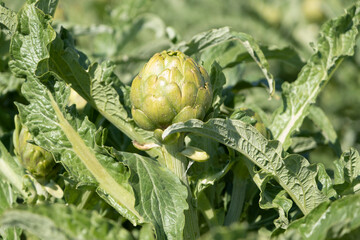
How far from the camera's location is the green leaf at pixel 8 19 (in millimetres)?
740

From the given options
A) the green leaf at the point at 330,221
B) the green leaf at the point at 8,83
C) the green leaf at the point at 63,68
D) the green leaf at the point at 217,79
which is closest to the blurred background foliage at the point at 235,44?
the green leaf at the point at 8,83

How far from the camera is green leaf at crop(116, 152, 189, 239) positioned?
0.64 meters

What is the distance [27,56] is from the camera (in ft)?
2.45

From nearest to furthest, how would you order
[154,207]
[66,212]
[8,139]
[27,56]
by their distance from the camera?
[66,212] → [154,207] → [27,56] → [8,139]

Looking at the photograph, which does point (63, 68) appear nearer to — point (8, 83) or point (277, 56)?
point (8, 83)

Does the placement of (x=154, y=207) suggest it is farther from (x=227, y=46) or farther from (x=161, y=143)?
(x=227, y=46)

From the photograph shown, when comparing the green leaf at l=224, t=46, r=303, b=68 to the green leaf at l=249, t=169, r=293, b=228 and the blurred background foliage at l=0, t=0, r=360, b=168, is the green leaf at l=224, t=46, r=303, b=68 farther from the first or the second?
the green leaf at l=249, t=169, r=293, b=228

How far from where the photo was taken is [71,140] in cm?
74

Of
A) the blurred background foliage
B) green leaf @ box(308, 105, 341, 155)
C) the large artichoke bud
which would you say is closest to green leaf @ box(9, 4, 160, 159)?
the large artichoke bud

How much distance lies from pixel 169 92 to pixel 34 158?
0.30 metres

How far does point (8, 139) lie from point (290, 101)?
1.92 ft

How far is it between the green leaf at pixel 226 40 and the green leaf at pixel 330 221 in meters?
0.27

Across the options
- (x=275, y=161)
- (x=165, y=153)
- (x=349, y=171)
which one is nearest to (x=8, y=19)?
(x=165, y=153)

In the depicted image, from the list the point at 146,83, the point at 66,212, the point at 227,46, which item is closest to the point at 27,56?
the point at 146,83
